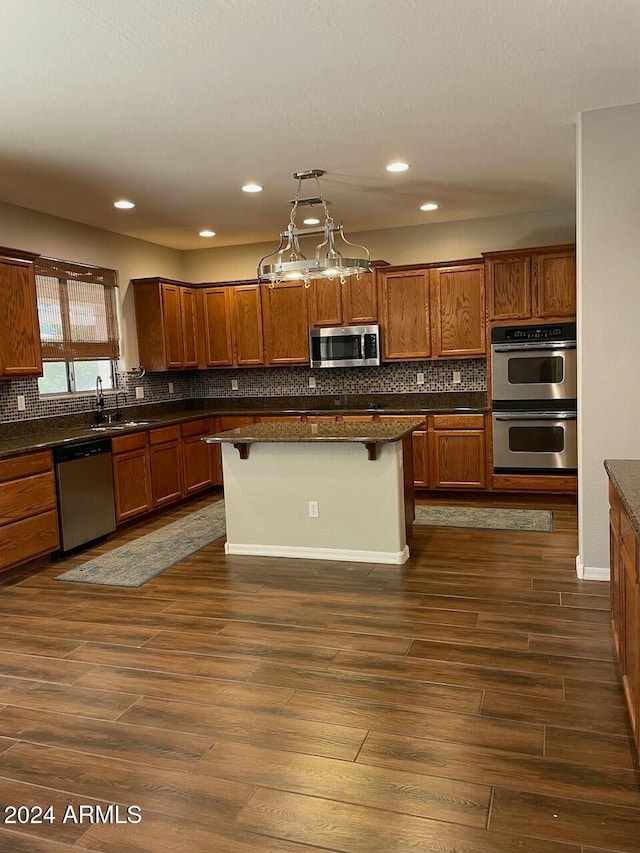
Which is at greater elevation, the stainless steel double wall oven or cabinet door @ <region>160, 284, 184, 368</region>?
cabinet door @ <region>160, 284, 184, 368</region>

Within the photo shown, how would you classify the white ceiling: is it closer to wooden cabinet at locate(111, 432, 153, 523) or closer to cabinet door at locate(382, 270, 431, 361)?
cabinet door at locate(382, 270, 431, 361)

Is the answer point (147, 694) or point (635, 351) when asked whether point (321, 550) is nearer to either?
point (147, 694)

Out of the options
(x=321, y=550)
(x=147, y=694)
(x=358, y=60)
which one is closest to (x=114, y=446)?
(x=321, y=550)

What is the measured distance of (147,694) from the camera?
9.27ft

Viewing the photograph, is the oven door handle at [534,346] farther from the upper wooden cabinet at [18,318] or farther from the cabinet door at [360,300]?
the upper wooden cabinet at [18,318]

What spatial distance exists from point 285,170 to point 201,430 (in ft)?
10.5

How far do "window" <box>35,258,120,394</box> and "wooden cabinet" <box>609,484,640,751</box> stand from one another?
184 inches

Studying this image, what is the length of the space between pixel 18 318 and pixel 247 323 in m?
2.86

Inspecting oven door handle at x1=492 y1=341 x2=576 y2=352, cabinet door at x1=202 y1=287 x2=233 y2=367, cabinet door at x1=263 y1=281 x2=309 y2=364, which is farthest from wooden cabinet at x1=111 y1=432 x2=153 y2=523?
oven door handle at x1=492 y1=341 x2=576 y2=352

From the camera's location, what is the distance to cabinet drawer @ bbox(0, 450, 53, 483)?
173 inches

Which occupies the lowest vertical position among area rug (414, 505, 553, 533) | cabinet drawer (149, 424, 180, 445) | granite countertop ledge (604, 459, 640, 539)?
area rug (414, 505, 553, 533)

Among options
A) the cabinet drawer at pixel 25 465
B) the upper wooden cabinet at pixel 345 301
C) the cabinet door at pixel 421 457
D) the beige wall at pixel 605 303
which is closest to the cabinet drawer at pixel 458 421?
the cabinet door at pixel 421 457

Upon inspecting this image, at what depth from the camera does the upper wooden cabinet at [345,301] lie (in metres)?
6.77

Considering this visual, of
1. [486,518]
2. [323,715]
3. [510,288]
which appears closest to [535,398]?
[510,288]
